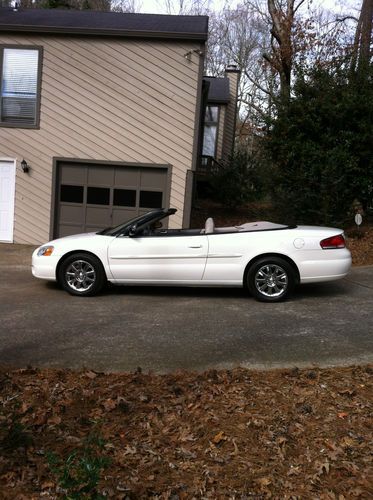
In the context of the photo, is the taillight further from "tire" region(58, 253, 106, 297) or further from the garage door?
the garage door

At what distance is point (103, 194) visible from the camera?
1312 centimetres

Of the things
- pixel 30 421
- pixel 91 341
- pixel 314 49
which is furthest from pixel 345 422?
pixel 314 49

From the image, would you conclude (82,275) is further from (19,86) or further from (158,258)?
(19,86)

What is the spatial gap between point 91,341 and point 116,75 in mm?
9182

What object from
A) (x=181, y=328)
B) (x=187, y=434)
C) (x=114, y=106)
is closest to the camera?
(x=187, y=434)

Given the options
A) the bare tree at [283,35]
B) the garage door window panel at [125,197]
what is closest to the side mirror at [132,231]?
the garage door window panel at [125,197]

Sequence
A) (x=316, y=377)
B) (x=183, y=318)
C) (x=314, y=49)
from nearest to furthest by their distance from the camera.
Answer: (x=316, y=377) < (x=183, y=318) < (x=314, y=49)

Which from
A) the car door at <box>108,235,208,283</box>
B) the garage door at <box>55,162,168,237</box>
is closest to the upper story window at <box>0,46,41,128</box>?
the garage door at <box>55,162,168,237</box>

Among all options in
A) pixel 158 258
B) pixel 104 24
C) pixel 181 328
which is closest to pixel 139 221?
pixel 158 258

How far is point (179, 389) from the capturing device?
12.9ft

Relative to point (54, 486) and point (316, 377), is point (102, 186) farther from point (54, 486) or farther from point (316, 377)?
point (54, 486)

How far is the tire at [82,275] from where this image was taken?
7531mm

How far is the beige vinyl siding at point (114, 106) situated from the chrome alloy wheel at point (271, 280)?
19.2ft

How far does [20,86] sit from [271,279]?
9204mm
